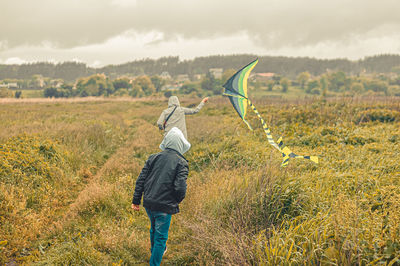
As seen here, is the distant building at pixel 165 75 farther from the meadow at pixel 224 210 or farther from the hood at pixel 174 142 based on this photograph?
the hood at pixel 174 142

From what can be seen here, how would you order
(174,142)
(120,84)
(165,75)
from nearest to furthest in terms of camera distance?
1. (174,142)
2. (120,84)
3. (165,75)

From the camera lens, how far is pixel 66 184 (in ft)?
23.6

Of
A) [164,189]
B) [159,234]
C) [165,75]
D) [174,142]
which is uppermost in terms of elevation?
[165,75]

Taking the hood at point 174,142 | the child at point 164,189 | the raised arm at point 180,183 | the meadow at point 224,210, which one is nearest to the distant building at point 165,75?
the meadow at point 224,210

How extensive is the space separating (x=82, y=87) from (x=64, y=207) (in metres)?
85.0

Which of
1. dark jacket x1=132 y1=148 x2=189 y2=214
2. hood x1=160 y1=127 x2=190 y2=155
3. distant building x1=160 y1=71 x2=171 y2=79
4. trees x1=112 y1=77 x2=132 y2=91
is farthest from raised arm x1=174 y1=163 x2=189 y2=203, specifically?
distant building x1=160 y1=71 x2=171 y2=79

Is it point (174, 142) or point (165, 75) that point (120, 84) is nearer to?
point (165, 75)

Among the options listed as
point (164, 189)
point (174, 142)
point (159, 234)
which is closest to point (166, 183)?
point (164, 189)

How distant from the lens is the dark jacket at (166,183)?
3.60 metres

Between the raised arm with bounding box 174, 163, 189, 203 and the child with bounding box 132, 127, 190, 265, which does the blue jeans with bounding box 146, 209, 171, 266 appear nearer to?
the child with bounding box 132, 127, 190, 265

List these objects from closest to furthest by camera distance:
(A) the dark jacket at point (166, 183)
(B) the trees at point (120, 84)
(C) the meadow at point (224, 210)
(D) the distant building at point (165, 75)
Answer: (C) the meadow at point (224, 210) → (A) the dark jacket at point (166, 183) → (B) the trees at point (120, 84) → (D) the distant building at point (165, 75)

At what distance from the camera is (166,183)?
3.63 meters

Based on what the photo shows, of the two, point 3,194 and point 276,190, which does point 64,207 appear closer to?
point 3,194

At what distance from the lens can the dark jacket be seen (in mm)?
3602
